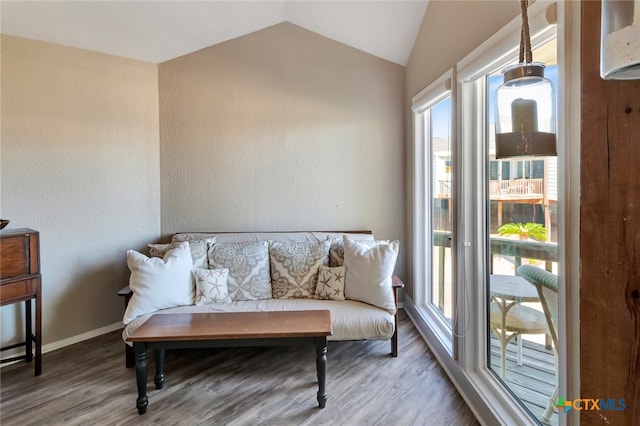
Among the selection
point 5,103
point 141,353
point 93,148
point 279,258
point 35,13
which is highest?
point 35,13

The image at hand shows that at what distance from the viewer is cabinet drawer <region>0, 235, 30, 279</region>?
2.05 meters

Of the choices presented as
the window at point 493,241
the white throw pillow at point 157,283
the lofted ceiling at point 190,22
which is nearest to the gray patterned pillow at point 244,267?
the white throw pillow at point 157,283

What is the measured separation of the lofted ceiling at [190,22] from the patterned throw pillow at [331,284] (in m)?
2.20

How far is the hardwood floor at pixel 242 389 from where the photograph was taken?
1801 mm

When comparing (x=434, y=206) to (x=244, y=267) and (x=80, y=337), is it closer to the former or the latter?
(x=244, y=267)

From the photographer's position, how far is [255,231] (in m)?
3.24

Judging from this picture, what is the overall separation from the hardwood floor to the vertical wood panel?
130cm

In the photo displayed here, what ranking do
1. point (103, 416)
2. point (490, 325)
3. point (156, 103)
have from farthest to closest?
point (156, 103) < point (490, 325) < point (103, 416)

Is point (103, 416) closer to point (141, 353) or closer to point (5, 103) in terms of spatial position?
point (141, 353)

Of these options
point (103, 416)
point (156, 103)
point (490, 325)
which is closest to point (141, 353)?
point (103, 416)

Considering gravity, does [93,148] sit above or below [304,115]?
below

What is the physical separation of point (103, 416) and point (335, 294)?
Result: 1.66 m

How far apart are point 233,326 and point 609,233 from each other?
1.86 m

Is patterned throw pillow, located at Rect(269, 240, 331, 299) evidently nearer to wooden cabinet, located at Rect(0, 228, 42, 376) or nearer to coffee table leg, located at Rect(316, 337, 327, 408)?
coffee table leg, located at Rect(316, 337, 327, 408)
